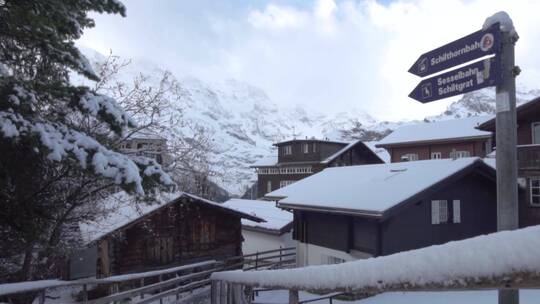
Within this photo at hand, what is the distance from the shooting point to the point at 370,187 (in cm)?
1611

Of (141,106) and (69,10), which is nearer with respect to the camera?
(69,10)

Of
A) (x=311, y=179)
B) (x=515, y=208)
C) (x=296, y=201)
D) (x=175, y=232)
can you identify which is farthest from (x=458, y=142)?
(x=515, y=208)

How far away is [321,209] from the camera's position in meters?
15.9

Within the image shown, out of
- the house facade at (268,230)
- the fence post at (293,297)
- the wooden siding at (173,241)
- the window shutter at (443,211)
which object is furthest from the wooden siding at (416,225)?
the fence post at (293,297)

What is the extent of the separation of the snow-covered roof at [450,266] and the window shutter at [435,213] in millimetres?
14906

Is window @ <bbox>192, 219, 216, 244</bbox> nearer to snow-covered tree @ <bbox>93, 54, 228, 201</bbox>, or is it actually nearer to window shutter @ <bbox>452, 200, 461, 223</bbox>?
snow-covered tree @ <bbox>93, 54, 228, 201</bbox>

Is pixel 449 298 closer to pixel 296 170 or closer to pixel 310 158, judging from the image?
pixel 310 158

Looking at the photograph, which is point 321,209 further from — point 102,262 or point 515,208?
point 515,208

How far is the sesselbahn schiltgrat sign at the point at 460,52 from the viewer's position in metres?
3.37

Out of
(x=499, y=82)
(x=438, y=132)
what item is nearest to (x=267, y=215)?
(x=438, y=132)

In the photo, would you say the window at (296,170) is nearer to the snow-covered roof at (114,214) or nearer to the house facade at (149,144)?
the snow-covered roof at (114,214)

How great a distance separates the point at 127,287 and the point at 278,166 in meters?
32.6

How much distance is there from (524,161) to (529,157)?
0.97ft

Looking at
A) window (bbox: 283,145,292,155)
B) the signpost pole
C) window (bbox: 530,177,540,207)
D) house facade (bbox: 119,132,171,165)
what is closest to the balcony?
window (bbox: 530,177,540,207)
